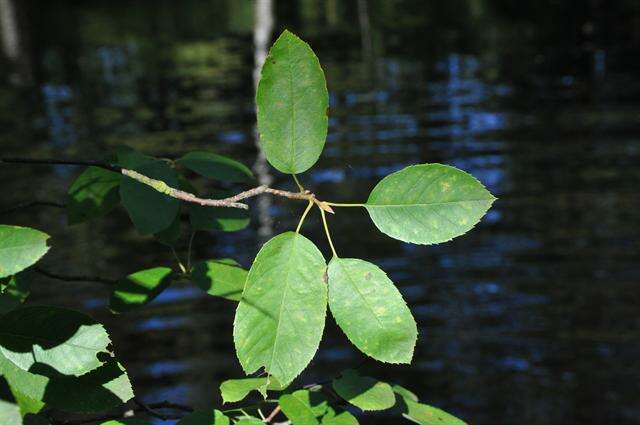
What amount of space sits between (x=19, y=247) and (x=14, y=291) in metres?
0.28

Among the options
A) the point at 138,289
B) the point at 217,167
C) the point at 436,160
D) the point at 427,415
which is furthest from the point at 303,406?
the point at 436,160

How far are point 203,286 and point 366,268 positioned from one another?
13.8 inches

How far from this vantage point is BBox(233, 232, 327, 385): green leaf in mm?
701

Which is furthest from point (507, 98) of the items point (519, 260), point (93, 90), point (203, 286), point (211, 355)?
point (203, 286)

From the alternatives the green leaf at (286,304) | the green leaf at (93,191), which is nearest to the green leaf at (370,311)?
the green leaf at (286,304)

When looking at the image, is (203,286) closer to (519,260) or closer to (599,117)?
(519,260)

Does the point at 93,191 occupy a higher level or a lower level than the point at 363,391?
higher

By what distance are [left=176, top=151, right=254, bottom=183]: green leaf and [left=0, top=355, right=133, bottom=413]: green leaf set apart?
0.37 meters

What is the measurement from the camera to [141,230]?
941mm

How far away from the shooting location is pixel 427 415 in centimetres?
94

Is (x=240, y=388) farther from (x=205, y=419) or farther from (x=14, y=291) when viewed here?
(x=14, y=291)

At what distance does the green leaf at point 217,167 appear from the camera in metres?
1.11

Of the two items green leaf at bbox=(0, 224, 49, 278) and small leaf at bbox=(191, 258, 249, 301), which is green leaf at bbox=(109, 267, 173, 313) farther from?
green leaf at bbox=(0, 224, 49, 278)

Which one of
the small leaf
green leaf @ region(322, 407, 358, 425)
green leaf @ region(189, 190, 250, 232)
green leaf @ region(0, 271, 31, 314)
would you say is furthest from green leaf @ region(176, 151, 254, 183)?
green leaf @ region(322, 407, 358, 425)
